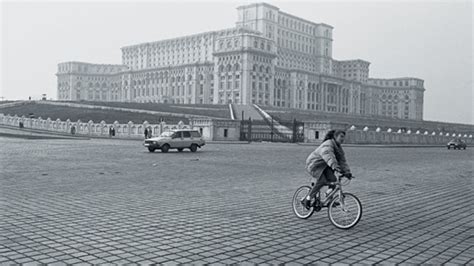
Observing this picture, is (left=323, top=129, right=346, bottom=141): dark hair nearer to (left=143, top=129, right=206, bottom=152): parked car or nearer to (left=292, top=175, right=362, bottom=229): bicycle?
(left=292, top=175, right=362, bottom=229): bicycle

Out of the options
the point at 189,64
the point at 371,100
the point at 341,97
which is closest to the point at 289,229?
the point at 189,64

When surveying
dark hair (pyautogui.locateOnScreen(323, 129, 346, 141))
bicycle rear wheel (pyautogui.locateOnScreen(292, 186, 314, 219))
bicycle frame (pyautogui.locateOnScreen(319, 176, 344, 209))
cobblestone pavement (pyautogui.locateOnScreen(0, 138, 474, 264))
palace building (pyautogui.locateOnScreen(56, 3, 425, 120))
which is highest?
palace building (pyautogui.locateOnScreen(56, 3, 425, 120))

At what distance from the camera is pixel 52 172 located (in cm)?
1436

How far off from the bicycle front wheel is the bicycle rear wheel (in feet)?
1.87

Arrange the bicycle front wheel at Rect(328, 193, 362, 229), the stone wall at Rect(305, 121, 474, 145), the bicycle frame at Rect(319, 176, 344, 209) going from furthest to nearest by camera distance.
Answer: the stone wall at Rect(305, 121, 474, 145) → the bicycle frame at Rect(319, 176, 344, 209) → the bicycle front wheel at Rect(328, 193, 362, 229)

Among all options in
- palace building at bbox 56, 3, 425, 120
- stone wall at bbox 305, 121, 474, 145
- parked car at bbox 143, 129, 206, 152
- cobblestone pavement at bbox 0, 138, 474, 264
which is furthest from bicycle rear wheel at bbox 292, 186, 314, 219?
palace building at bbox 56, 3, 425, 120

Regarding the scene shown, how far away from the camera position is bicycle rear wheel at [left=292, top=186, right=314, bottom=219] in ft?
27.0

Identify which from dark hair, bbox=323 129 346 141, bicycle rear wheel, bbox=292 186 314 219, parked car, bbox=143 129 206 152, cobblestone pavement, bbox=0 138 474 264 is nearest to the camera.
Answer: cobblestone pavement, bbox=0 138 474 264

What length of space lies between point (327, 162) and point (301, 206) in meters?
1.28

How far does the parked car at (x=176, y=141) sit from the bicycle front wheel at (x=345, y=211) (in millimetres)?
20023

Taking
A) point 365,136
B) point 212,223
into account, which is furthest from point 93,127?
point 212,223

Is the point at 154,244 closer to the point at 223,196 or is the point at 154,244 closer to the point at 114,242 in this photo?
the point at 114,242

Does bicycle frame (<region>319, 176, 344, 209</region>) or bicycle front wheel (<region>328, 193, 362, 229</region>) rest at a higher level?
bicycle frame (<region>319, 176, 344, 209</region>)

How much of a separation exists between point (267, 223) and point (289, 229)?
1.57 ft
